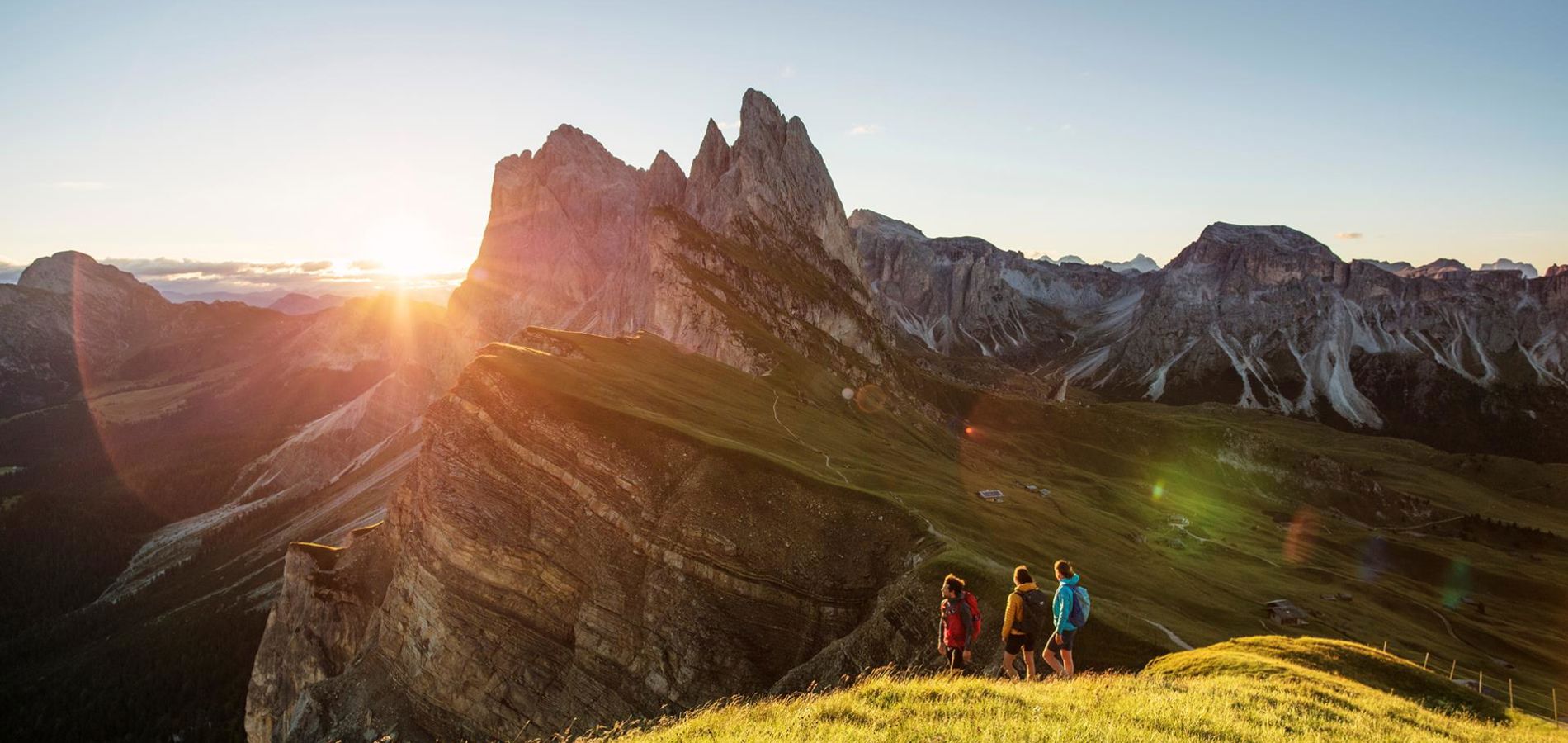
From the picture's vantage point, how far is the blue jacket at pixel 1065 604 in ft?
72.0

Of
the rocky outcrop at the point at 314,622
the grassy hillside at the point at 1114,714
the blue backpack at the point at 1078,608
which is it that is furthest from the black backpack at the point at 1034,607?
the rocky outcrop at the point at 314,622

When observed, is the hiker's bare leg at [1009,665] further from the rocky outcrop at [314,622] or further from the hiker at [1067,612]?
the rocky outcrop at [314,622]

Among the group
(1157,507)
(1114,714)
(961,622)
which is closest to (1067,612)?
(961,622)

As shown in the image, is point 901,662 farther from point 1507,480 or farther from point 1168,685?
point 1507,480

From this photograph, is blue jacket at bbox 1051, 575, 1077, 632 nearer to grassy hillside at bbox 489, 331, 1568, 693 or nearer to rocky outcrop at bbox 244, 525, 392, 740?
grassy hillside at bbox 489, 331, 1568, 693

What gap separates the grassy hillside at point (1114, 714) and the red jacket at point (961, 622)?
3.31m

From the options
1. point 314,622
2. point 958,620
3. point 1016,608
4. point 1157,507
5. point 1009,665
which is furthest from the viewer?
point 1157,507

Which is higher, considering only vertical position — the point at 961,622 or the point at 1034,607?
the point at 1034,607

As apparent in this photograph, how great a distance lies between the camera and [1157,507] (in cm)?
12238

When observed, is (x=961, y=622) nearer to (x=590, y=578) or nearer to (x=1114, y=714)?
(x=1114, y=714)

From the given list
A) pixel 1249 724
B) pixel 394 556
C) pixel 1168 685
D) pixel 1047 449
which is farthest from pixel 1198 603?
pixel 1047 449

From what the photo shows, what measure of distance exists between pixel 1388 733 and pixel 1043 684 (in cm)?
724

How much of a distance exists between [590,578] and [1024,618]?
111 ft

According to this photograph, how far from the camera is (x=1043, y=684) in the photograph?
19.5m
